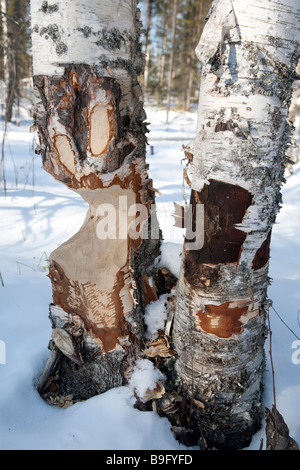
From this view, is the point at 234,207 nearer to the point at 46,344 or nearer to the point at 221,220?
the point at 221,220

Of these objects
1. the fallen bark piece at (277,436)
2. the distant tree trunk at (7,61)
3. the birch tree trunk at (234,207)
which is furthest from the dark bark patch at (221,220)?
the distant tree trunk at (7,61)

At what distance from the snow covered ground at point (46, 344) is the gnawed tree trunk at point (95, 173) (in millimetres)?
136

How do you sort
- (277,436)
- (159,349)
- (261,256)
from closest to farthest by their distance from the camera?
(277,436) < (261,256) < (159,349)

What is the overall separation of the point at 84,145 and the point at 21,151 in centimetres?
584

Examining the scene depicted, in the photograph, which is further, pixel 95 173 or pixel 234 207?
pixel 95 173

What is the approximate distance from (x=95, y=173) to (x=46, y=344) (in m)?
0.99

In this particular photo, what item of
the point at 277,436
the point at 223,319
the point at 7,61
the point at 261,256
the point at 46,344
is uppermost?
the point at 7,61

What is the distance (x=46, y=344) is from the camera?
1695 mm

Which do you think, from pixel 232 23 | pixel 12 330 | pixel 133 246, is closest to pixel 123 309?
pixel 133 246

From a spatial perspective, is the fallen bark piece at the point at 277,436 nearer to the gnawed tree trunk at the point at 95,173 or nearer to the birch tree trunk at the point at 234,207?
the birch tree trunk at the point at 234,207

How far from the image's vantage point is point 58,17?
1.10 m

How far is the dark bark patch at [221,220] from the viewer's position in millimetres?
1094

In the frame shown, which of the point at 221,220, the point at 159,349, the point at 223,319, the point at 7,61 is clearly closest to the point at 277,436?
the point at 223,319
